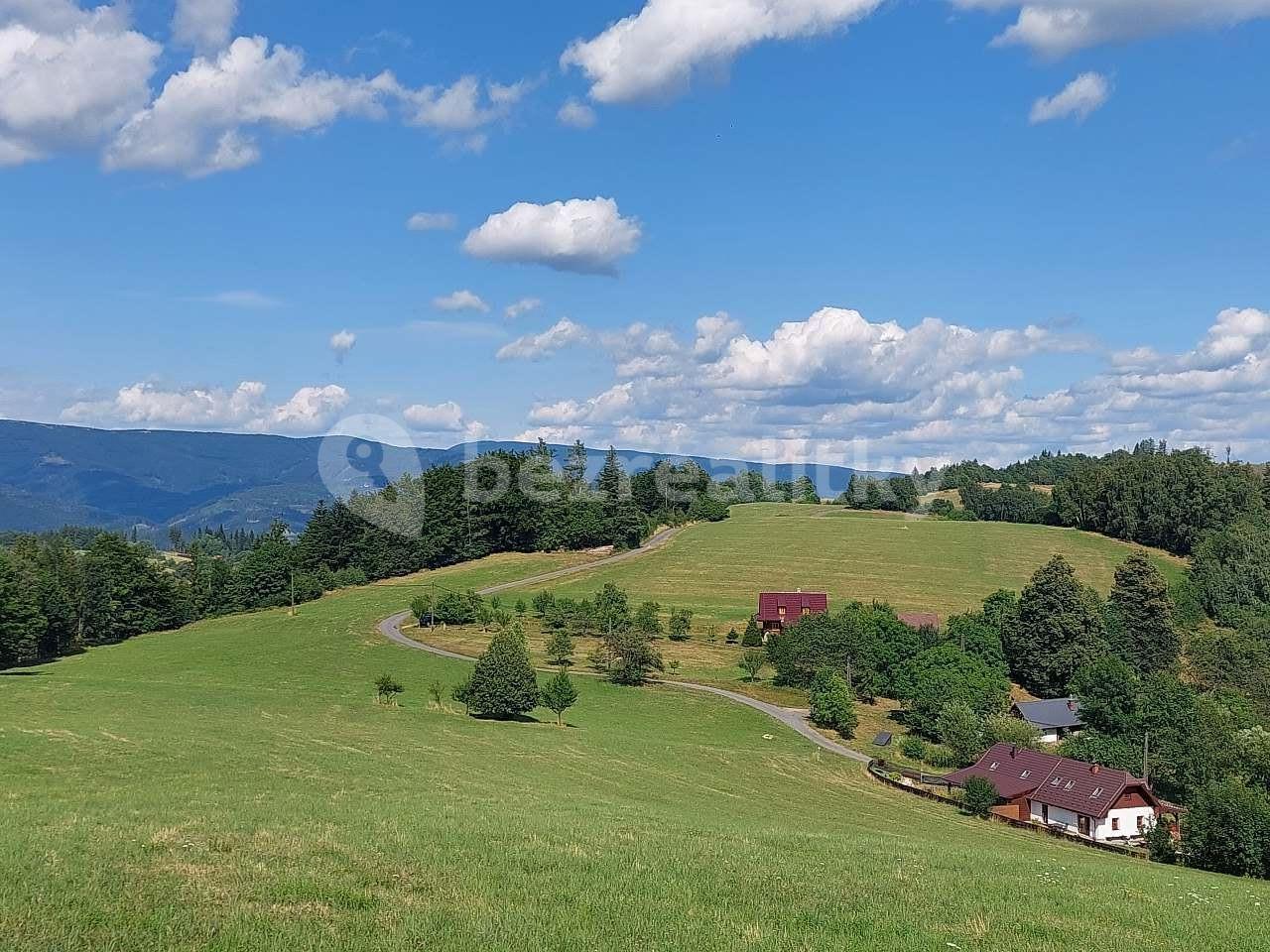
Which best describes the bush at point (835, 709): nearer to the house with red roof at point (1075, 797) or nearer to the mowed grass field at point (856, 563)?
the house with red roof at point (1075, 797)

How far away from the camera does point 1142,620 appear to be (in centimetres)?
9156

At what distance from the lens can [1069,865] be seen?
21.0 meters

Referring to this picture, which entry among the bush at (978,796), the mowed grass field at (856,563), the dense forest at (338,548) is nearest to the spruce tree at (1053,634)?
the mowed grass field at (856,563)

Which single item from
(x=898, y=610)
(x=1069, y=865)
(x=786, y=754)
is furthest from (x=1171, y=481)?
(x=1069, y=865)

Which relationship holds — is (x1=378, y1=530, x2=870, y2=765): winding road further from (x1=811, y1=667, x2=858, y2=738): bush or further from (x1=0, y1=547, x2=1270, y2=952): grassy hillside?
(x1=0, y1=547, x2=1270, y2=952): grassy hillside

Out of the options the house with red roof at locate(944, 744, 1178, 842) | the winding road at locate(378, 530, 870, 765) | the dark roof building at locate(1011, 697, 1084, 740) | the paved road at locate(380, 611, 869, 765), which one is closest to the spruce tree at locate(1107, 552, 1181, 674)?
the dark roof building at locate(1011, 697, 1084, 740)

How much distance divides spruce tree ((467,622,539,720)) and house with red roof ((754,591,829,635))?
4572cm

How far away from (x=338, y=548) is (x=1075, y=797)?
10802 cm

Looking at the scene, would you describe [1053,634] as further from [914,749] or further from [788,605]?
[914,749]

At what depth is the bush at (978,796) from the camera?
44.9m

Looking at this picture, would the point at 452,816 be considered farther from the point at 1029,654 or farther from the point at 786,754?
the point at 1029,654

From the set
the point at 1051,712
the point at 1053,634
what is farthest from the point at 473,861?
the point at 1053,634

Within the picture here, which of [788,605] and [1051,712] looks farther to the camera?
[788,605]

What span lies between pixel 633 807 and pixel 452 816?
26.5 ft
